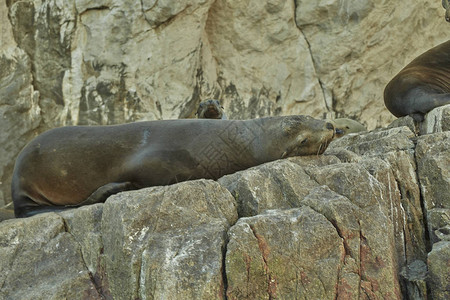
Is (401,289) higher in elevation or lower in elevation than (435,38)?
lower

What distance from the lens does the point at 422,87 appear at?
23.7 ft

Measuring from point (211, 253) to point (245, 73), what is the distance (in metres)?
9.06

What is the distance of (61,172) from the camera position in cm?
511

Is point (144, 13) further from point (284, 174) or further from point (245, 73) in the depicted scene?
point (284, 174)

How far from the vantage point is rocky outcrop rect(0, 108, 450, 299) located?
3.40 metres

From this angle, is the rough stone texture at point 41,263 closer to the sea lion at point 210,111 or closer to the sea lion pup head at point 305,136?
the sea lion pup head at point 305,136

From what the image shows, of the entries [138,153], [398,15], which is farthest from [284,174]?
[398,15]

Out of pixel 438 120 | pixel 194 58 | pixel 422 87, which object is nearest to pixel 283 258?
pixel 438 120

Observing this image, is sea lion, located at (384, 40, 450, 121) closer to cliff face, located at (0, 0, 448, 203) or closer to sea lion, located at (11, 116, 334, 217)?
sea lion, located at (11, 116, 334, 217)

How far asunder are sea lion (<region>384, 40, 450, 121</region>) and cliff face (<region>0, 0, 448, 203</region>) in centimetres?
431

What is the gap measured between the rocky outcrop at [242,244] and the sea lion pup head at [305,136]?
0.71m

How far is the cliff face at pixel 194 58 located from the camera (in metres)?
11.0

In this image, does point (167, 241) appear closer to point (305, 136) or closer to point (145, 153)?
point (145, 153)

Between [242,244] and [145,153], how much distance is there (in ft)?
5.64
